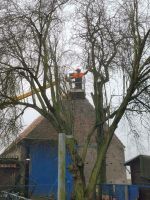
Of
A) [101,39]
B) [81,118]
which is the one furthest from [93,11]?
[81,118]

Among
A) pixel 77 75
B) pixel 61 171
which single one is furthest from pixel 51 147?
pixel 61 171

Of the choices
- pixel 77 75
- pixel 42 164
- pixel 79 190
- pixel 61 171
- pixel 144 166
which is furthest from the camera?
pixel 42 164

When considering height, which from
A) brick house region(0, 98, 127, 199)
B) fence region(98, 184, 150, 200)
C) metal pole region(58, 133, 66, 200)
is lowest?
fence region(98, 184, 150, 200)

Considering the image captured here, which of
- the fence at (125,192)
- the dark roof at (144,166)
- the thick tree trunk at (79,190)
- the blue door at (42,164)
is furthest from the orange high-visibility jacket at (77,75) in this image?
the blue door at (42,164)

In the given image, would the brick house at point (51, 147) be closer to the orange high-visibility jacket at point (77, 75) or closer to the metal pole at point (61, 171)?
the orange high-visibility jacket at point (77, 75)

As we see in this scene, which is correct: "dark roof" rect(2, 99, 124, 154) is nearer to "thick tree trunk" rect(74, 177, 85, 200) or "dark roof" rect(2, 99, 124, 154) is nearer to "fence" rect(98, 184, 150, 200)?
"fence" rect(98, 184, 150, 200)

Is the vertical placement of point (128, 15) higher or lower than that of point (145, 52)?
A: higher

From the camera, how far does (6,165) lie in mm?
32938

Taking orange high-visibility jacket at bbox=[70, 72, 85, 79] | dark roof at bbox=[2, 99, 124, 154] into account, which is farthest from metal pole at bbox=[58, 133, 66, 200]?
dark roof at bbox=[2, 99, 124, 154]

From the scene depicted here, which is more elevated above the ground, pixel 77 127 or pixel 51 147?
pixel 77 127

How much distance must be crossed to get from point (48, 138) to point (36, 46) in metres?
21.2

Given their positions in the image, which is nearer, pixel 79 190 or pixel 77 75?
pixel 79 190

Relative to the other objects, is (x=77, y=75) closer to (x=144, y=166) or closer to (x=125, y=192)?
(x=144, y=166)

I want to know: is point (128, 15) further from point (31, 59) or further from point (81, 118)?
point (81, 118)
